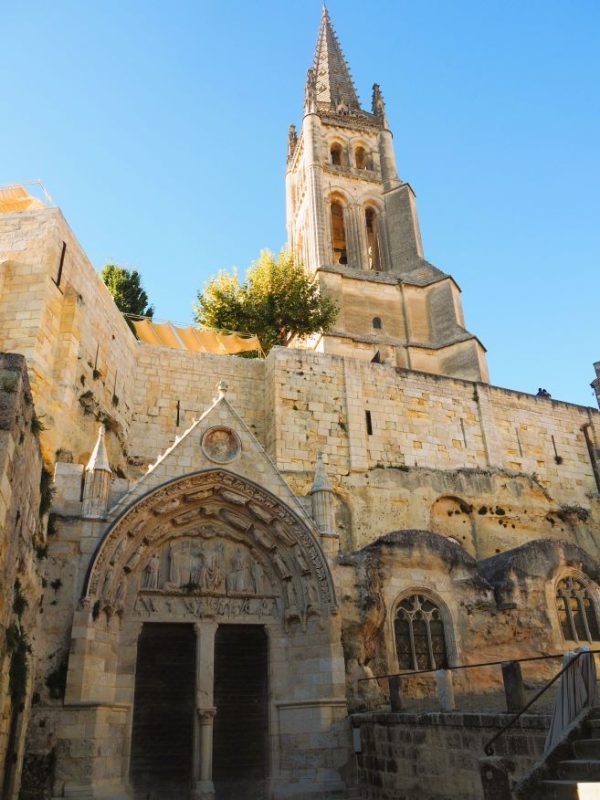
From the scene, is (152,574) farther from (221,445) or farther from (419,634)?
(419,634)

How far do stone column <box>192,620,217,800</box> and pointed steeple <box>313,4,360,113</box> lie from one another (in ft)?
135

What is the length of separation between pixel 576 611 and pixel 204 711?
8601 millimetres

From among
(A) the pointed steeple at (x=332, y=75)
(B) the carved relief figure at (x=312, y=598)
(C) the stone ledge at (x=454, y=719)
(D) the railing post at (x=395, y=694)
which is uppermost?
(A) the pointed steeple at (x=332, y=75)

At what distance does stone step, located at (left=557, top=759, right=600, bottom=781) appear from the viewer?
22.3 ft

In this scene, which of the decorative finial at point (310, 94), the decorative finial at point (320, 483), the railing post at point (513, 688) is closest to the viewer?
the railing post at point (513, 688)

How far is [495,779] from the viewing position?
23.3 ft

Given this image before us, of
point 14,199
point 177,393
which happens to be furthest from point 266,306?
point 14,199

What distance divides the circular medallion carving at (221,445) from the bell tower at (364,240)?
14232 millimetres

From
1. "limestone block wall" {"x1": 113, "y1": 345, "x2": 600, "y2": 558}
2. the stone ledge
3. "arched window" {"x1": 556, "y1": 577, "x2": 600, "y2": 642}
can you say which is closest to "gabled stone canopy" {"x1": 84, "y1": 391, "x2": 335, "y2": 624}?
the stone ledge

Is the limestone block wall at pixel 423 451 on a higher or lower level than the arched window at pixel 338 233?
lower

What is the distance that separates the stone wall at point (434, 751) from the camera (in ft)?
26.7

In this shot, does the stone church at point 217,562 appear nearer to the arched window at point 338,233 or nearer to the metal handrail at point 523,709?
the metal handrail at point 523,709

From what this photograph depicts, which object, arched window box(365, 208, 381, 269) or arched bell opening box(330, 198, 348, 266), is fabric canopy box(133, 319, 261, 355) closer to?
arched window box(365, 208, 381, 269)

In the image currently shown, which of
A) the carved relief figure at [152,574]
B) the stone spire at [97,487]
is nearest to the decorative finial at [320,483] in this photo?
the carved relief figure at [152,574]
